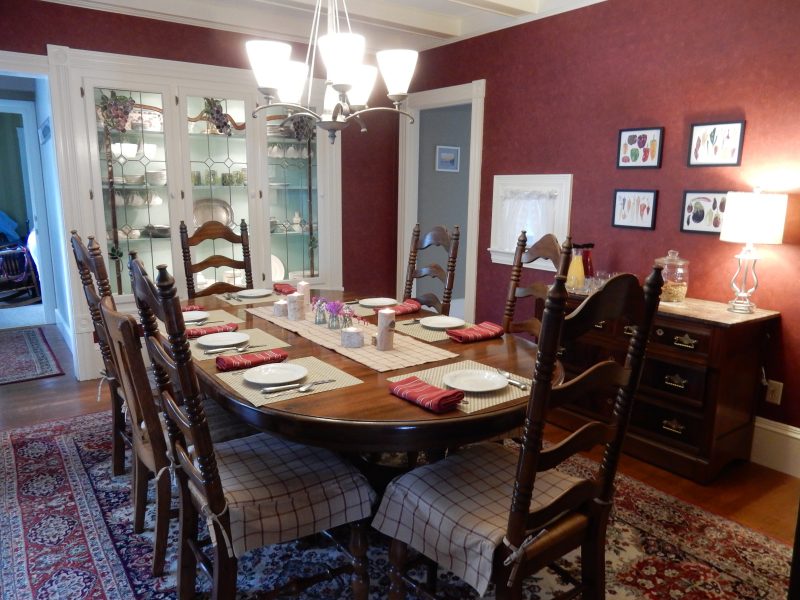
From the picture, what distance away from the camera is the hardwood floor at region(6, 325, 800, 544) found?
2.37 m

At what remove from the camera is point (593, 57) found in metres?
3.32

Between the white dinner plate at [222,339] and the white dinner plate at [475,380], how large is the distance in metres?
0.79

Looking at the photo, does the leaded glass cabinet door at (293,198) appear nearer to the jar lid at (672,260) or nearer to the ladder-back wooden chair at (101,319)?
the ladder-back wooden chair at (101,319)

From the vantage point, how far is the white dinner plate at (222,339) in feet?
6.74

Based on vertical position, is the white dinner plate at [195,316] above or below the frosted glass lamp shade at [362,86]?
below

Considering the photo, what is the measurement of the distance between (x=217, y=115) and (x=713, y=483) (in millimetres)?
3672

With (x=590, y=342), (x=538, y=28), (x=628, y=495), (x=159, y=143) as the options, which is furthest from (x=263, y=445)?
(x=538, y=28)

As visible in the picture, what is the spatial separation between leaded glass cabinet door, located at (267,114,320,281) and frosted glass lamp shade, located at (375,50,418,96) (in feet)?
7.30

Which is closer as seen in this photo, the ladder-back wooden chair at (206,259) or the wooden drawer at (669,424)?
the wooden drawer at (669,424)

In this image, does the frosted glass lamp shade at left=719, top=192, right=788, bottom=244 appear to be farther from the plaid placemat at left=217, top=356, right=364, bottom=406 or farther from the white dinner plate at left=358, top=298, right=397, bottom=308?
the plaid placemat at left=217, top=356, right=364, bottom=406

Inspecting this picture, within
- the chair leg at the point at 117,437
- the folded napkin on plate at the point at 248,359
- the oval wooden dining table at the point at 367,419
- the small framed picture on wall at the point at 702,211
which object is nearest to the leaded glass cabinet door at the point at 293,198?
the chair leg at the point at 117,437

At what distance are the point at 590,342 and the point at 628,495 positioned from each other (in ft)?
2.67

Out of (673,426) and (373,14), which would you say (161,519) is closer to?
(673,426)

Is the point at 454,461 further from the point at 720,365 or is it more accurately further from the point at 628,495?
the point at 720,365
